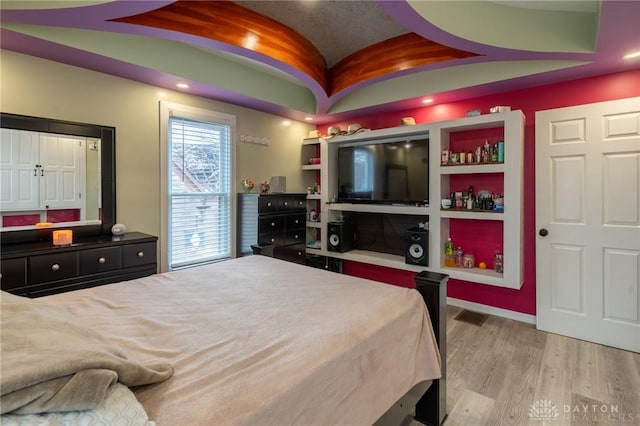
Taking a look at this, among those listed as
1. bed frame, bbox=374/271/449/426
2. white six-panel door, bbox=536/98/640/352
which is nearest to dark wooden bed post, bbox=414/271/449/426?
bed frame, bbox=374/271/449/426

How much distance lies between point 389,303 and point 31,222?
9.03ft

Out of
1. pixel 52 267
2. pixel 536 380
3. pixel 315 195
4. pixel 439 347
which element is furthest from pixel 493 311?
pixel 52 267

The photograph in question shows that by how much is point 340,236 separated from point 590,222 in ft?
8.40

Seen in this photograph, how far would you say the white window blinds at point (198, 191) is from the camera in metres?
3.31

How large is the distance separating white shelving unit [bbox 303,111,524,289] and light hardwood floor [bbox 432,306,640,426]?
591 millimetres

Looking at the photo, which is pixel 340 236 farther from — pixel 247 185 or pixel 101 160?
pixel 101 160

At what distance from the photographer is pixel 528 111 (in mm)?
3082

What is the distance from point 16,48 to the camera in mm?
2273

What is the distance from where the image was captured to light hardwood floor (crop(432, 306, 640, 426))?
184 centimetres

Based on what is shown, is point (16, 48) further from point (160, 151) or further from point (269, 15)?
point (269, 15)

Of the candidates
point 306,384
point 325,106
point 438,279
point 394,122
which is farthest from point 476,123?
point 306,384

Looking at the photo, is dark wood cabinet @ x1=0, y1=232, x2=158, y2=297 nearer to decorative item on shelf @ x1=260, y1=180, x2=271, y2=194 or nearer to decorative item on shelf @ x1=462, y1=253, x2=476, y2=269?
decorative item on shelf @ x1=260, y1=180, x2=271, y2=194

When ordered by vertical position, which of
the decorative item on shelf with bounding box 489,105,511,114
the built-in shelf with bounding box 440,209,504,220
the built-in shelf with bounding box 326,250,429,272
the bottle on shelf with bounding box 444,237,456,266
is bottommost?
the built-in shelf with bounding box 326,250,429,272

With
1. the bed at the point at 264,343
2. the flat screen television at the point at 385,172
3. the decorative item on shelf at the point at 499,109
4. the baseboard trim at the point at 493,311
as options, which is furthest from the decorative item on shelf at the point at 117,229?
the decorative item on shelf at the point at 499,109
